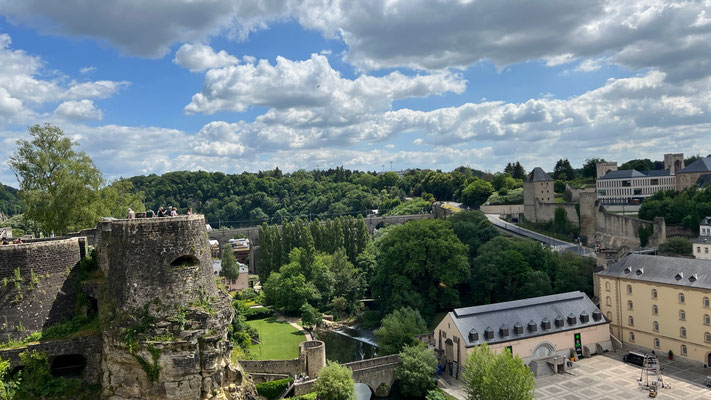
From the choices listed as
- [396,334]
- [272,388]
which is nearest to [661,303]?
[396,334]

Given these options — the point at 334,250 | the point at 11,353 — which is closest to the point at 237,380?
the point at 11,353

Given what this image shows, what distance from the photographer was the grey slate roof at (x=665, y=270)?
3769 centimetres

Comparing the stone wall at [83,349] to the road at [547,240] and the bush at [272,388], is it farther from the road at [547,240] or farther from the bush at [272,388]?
the road at [547,240]

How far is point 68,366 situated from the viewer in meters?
22.5

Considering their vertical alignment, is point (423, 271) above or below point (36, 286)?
below

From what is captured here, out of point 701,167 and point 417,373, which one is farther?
point 701,167

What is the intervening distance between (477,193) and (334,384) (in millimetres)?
69700

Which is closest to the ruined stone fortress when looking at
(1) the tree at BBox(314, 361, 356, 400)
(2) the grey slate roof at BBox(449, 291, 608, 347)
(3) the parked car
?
(1) the tree at BBox(314, 361, 356, 400)

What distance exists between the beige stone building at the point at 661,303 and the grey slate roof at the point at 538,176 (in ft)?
113

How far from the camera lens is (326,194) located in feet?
449

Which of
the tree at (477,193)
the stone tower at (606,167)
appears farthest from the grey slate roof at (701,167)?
the tree at (477,193)

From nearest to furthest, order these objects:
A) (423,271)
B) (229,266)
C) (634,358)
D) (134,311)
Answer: (134,311), (634,358), (423,271), (229,266)

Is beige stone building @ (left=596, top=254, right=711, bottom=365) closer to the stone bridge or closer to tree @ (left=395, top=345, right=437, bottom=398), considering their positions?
tree @ (left=395, top=345, right=437, bottom=398)

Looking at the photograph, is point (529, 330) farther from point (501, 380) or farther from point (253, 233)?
point (253, 233)
